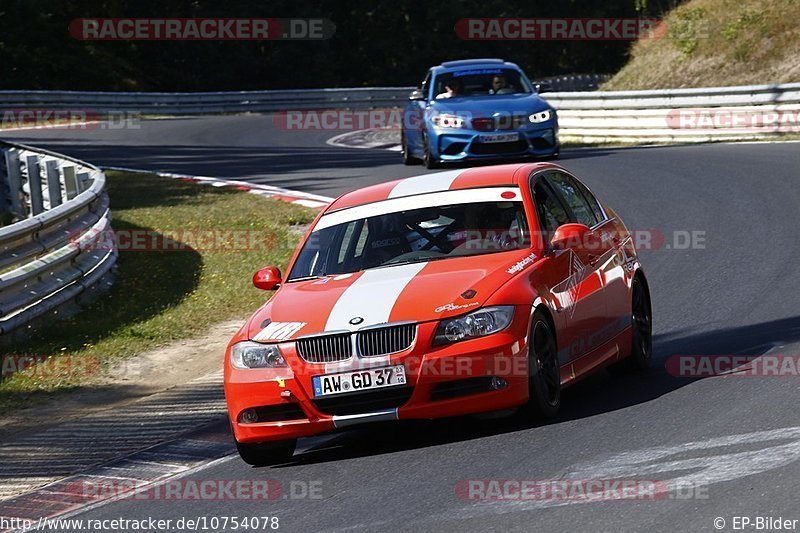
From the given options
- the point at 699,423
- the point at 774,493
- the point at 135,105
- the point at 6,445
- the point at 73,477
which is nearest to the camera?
the point at 774,493

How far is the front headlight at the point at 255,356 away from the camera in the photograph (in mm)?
7562

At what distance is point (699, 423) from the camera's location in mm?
7309

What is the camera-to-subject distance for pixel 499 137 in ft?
66.4

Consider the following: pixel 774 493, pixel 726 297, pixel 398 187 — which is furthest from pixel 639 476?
pixel 726 297

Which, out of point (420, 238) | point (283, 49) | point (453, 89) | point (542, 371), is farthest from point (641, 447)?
point (283, 49)

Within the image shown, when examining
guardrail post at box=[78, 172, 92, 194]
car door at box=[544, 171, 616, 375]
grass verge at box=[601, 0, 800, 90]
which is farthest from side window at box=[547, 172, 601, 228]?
grass verge at box=[601, 0, 800, 90]

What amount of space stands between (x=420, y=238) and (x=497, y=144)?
11.9 m

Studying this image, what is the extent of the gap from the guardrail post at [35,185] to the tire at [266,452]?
1297 centimetres

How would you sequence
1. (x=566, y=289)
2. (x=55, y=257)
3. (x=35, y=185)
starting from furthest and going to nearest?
(x=35, y=185), (x=55, y=257), (x=566, y=289)

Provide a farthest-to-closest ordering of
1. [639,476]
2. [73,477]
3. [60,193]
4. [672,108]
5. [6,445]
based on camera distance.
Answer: [672,108], [60,193], [6,445], [73,477], [639,476]

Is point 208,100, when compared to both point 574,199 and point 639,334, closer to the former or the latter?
point 574,199

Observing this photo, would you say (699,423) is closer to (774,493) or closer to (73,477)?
(774,493)

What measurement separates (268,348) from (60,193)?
41.0 feet

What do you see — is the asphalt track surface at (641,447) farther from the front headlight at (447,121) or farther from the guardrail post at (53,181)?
the guardrail post at (53,181)
